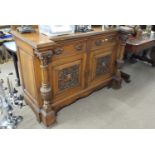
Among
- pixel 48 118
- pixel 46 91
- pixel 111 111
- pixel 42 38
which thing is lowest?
pixel 111 111

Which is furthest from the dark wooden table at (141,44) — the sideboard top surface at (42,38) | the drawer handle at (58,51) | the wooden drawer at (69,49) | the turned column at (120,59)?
the drawer handle at (58,51)

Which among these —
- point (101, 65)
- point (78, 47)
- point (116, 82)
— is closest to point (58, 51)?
point (78, 47)

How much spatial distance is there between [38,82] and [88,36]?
2.36ft

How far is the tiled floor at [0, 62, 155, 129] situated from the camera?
1922 millimetres

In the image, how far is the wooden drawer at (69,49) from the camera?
1635 mm

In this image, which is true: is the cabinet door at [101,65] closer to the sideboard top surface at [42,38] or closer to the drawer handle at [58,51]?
the sideboard top surface at [42,38]

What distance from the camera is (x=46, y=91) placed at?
1656 millimetres

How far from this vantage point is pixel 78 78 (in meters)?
2.05

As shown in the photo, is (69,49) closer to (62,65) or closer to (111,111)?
(62,65)

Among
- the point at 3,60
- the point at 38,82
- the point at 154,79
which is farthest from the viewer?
the point at 3,60

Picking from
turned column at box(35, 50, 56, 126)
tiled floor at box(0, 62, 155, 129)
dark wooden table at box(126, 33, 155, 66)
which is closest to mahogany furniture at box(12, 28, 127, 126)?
turned column at box(35, 50, 56, 126)

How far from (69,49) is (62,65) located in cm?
18
